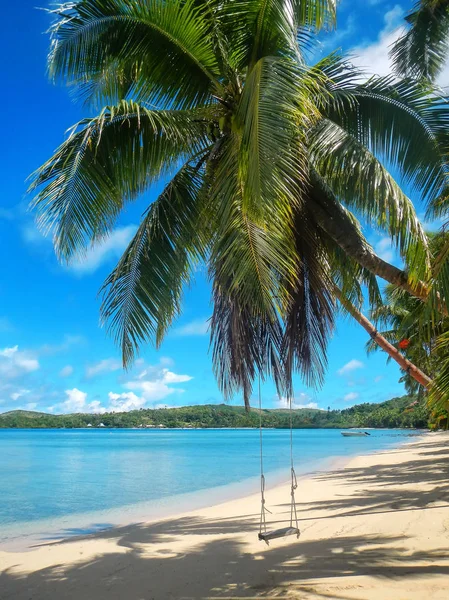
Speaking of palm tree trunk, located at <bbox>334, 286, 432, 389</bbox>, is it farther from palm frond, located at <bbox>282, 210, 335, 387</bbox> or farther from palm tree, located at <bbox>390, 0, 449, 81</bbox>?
palm tree, located at <bbox>390, 0, 449, 81</bbox>

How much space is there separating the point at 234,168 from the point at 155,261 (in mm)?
1509

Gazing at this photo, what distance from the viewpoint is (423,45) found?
857cm

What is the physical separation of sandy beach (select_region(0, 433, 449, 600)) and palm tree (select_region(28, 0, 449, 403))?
1.83 metres

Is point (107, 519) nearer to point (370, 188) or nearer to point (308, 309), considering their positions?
point (308, 309)

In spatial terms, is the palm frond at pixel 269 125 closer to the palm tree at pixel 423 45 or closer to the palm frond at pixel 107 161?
the palm frond at pixel 107 161

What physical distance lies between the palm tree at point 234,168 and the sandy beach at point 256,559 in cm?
183

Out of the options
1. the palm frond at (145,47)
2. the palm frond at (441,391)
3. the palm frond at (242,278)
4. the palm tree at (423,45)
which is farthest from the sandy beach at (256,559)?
the palm tree at (423,45)

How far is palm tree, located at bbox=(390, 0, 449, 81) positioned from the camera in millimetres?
8320

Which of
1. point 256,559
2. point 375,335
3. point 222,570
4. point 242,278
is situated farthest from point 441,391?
point 256,559

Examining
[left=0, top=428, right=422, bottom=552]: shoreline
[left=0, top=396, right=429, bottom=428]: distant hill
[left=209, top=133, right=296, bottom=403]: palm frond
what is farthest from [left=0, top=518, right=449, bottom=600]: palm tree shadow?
[left=0, top=396, right=429, bottom=428]: distant hill

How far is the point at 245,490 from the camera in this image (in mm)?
16844

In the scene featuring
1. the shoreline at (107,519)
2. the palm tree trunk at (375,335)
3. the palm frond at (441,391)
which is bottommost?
the shoreline at (107,519)

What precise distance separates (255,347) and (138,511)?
30.2 ft

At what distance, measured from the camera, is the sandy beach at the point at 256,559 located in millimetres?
4871
